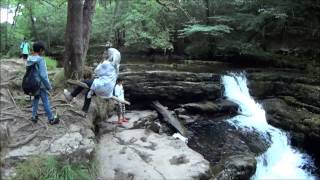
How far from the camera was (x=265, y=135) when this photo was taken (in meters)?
13.3

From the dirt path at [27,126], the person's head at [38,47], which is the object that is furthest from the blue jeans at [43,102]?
the person's head at [38,47]

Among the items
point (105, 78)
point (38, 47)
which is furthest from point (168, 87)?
point (38, 47)

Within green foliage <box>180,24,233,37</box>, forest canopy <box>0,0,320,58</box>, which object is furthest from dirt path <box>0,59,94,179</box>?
green foliage <box>180,24,233,37</box>

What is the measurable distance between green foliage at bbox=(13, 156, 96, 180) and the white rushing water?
527 centimetres

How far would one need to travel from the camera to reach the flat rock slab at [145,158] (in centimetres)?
831

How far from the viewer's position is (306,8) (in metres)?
20.3

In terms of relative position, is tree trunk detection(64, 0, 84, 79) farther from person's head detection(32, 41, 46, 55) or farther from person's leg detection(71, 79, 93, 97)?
person's head detection(32, 41, 46, 55)

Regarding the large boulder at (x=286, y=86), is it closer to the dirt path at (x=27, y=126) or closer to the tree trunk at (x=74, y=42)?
the tree trunk at (x=74, y=42)

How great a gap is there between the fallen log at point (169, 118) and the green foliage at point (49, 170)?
20.5 ft

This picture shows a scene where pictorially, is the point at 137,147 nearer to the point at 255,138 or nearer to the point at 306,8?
the point at 255,138

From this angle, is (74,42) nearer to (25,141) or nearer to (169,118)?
(25,141)

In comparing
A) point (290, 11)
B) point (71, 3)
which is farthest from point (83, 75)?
point (290, 11)

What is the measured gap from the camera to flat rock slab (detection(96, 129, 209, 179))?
8.31 m

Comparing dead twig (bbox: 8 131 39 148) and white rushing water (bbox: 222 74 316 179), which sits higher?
dead twig (bbox: 8 131 39 148)
